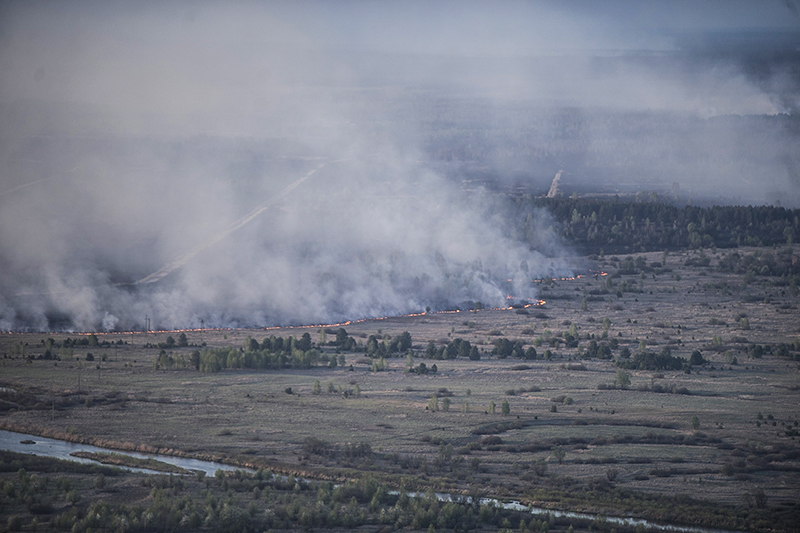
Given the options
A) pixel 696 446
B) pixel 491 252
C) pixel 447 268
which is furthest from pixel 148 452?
pixel 491 252

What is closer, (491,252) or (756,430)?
(756,430)

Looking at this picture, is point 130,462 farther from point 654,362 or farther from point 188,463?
point 654,362

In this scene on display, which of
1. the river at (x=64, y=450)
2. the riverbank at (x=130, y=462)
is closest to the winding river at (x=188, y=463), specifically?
the river at (x=64, y=450)

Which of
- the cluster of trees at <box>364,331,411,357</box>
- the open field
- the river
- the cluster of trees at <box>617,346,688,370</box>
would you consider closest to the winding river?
the river

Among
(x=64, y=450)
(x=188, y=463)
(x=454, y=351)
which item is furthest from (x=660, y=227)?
(x=64, y=450)

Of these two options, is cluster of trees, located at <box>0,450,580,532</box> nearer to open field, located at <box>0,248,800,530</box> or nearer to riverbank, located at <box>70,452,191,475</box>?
open field, located at <box>0,248,800,530</box>

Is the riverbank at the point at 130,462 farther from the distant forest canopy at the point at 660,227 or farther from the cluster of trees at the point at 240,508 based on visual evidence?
the distant forest canopy at the point at 660,227

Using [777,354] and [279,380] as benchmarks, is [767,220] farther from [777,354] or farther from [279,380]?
[279,380]
